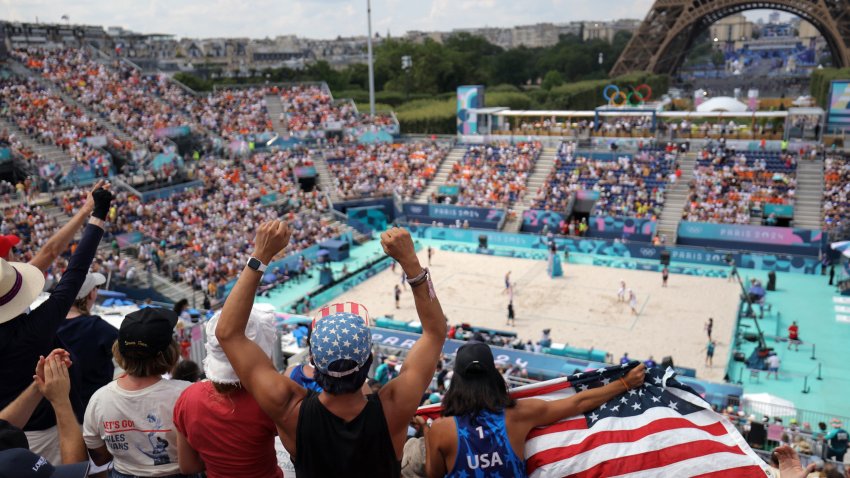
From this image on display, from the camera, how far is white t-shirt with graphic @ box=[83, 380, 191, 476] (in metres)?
3.73

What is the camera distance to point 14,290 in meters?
3.93

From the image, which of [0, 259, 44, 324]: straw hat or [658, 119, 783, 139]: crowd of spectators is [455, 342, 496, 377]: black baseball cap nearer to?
[0, 259, 44, 324]: straw hat

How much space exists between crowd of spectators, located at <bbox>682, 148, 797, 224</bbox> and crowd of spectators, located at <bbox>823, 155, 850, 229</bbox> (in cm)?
142

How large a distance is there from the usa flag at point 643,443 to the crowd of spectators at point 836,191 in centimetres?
3060

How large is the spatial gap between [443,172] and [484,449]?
38432 mm

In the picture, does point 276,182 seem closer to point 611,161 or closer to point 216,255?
point 216,255

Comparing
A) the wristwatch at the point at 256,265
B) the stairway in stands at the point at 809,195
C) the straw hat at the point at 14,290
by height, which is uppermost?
the wristwatch at the point at 256,265

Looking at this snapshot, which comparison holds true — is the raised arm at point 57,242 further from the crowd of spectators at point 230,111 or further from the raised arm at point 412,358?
the crowd of spectators at point 230,111

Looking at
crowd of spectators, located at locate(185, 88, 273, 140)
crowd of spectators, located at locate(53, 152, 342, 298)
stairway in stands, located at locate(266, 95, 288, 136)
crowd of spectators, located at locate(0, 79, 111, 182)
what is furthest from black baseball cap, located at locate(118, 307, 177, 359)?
stairway in stands, located at locate(266, 95, 288, 136)

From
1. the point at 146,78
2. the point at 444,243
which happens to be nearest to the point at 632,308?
the point at 444,243

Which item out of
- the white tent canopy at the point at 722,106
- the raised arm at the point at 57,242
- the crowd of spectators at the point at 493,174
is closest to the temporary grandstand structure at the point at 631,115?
the white tent canopy at the point at 722,106

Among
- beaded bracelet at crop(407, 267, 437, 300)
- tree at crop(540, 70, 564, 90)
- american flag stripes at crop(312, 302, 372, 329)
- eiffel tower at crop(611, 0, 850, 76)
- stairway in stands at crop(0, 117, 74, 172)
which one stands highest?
eiffel tower at crop(611, 0, 850, 76)

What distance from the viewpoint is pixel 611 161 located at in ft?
124

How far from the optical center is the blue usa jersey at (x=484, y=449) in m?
3.27
